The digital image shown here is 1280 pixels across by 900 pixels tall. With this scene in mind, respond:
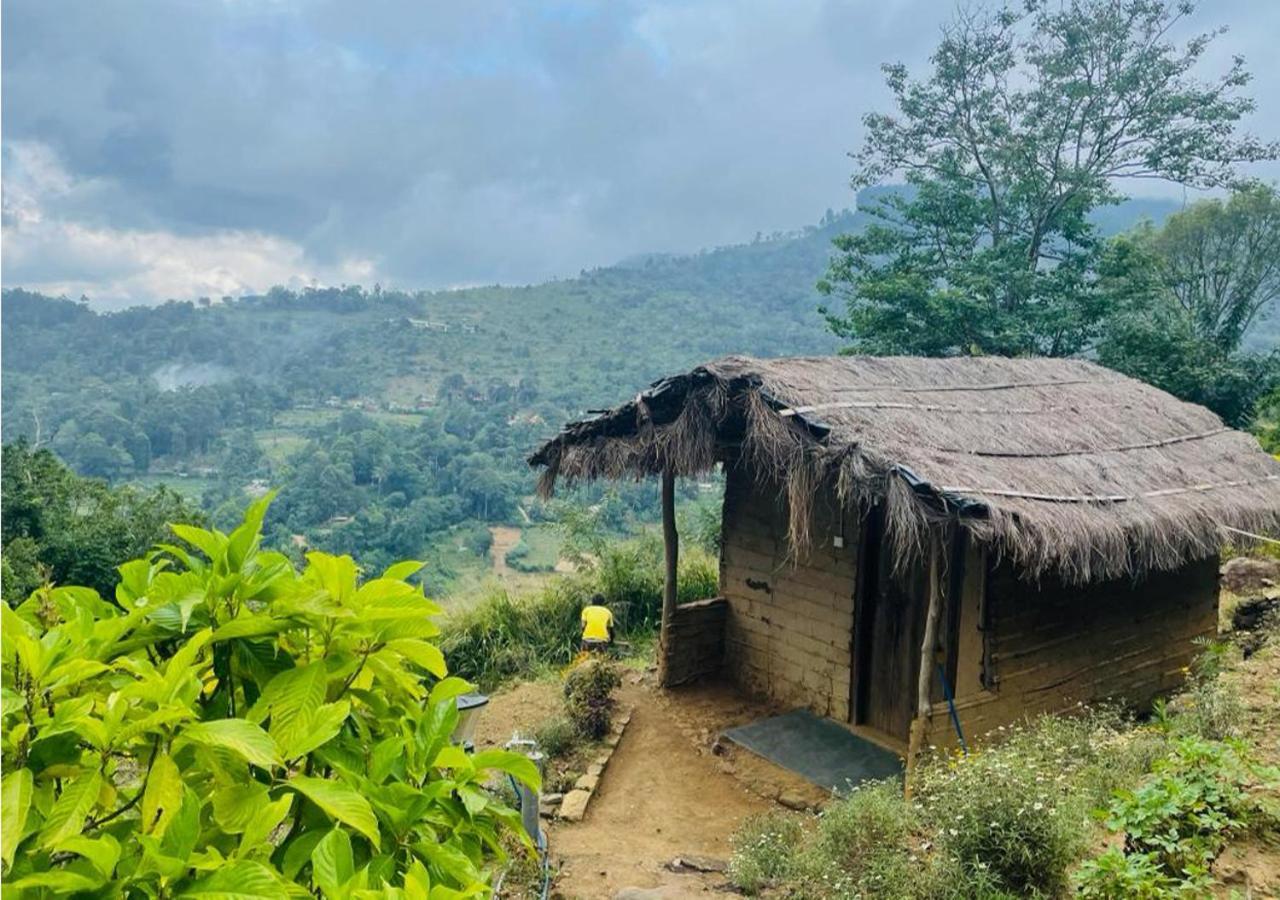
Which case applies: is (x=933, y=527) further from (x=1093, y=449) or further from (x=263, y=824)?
(x=263, y=824)

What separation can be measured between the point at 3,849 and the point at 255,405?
5309cm

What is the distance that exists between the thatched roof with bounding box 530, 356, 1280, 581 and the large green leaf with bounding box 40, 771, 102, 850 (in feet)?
18.0

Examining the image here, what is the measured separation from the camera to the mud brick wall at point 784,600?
8312mm

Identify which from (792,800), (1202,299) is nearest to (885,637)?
(792,800)

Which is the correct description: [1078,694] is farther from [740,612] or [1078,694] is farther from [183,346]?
[183,346]

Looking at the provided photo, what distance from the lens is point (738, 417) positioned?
27.7 ft

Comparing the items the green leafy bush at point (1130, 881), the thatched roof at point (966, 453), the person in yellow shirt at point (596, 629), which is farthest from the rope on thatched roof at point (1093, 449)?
the person in yellow shirt at point (596, 629)

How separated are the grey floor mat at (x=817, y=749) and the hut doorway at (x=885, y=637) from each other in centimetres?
33

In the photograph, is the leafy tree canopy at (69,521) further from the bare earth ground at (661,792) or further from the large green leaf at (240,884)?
the large green leaf at (240,884)

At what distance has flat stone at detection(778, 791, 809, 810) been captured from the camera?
23.6 feet

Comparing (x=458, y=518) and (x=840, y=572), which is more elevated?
(x=840, y=572)

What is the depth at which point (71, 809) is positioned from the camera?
1.27 meters

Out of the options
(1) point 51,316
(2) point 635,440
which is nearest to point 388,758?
(2) point 635,440

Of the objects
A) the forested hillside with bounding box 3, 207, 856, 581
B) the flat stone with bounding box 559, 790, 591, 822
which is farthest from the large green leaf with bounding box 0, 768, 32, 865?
the forested hillside with bounding box 3, 207, 856, 581
